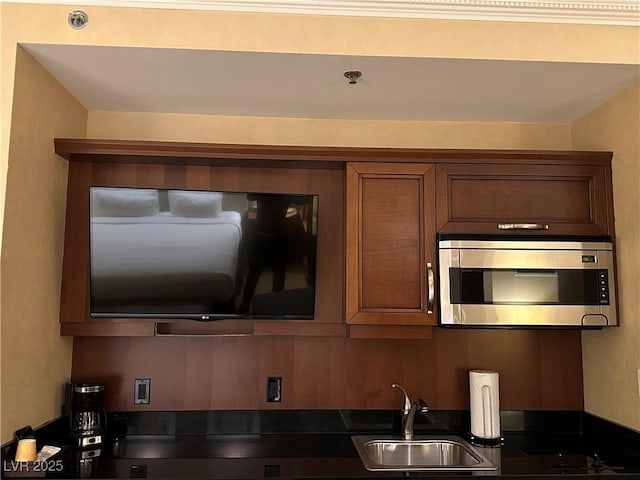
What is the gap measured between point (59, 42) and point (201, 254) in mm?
1003

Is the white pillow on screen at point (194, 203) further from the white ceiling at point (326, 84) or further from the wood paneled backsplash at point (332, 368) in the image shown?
the wood paneled backsplash at point (332, 368)

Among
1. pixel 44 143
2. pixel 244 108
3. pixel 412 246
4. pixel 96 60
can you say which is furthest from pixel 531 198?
pixel 44 143

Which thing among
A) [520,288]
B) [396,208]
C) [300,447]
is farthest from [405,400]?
[396,208]

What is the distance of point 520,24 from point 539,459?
70.6 inches

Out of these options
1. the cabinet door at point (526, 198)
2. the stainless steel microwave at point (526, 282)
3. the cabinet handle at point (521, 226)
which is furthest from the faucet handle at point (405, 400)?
the cabinet handle at point (521, 226)

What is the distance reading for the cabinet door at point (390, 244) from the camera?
2578 millimetres

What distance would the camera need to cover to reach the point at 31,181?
7.61 feet

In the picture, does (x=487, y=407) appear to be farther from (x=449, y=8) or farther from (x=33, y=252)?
(x=33, y=252)

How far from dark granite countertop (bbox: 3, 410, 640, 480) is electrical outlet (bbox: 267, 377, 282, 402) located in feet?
0.23

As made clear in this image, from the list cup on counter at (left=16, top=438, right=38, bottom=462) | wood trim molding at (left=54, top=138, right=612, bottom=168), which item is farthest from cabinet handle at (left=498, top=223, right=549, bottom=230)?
cup on counter at (left=16, top=438, right=38, bottom=462)

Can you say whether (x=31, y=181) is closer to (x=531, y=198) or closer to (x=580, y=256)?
(x=531, y=198)

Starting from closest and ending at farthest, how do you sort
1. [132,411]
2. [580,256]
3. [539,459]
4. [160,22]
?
[160,22] → [539,459] → [580,256] → [132,411]

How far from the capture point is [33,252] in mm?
2350

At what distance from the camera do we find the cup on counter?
82.3 inches
